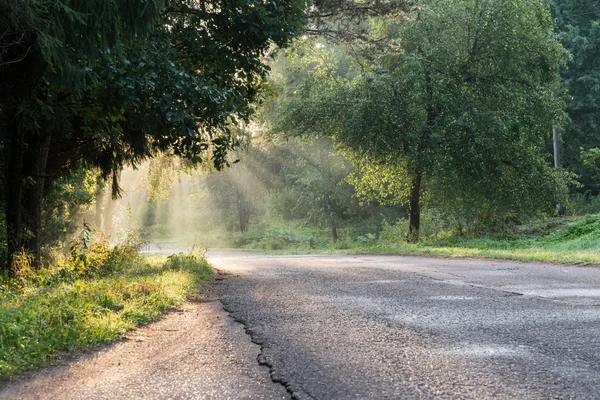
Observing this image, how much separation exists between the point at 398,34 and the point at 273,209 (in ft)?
113

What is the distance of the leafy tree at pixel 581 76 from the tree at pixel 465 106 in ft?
43.4

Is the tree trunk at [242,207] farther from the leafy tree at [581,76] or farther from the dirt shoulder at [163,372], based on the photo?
the dirt shoulder at [163,372]

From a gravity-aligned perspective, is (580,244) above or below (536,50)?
below

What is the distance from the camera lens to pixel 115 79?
7863mm

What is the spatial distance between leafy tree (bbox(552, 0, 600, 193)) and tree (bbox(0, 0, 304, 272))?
1199 inches

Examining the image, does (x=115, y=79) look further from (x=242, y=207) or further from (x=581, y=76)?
(x=242, y=207)

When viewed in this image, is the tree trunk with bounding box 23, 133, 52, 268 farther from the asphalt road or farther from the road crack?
the road crack

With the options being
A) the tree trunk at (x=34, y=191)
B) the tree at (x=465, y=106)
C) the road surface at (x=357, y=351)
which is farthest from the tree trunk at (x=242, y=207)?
the road surface at (x=357, y=351)

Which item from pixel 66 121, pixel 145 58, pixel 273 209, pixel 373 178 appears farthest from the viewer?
pixel 273 209

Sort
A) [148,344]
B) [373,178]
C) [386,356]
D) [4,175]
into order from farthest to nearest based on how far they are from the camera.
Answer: [373,178]
[4,175]
[148,344]
[386,356]

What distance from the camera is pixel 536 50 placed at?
23.4 metres

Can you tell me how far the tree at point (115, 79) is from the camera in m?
6.56

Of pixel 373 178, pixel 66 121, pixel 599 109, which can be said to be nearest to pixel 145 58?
pixel 66 121

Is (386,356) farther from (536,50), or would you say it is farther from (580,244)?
(536,50)
